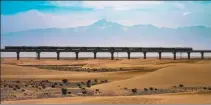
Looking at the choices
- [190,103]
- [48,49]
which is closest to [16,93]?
[190,103]

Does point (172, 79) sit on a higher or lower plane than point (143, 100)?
higher

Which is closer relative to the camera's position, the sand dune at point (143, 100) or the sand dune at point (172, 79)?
the sand dune at point (143, 100)

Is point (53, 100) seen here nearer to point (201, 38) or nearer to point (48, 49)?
point (201, 38)

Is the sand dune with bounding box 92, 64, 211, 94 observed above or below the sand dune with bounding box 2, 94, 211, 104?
above

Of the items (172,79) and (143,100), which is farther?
(172,79)

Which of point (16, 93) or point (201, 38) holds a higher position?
point (201, 38)

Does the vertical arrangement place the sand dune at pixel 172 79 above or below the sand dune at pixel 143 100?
above

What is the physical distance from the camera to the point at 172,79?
33406mm

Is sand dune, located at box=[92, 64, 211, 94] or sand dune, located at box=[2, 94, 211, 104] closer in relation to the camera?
sand dune, located at box=[2, 94, 211, 104]

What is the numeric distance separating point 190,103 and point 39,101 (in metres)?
8.24

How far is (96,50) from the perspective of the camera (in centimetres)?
11181

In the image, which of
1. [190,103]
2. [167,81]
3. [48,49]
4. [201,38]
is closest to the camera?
[190,103]

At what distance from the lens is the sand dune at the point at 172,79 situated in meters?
32.1

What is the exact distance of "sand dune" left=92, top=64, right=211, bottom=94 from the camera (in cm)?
3206
